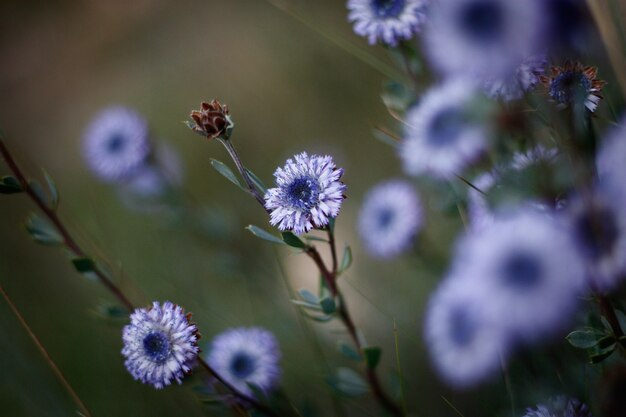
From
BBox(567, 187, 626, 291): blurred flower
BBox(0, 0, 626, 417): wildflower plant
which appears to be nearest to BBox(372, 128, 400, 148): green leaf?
BBox(0, 0, 626, 417): wildflower plant

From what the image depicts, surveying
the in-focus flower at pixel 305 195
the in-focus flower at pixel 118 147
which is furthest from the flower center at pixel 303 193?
the in-focus flower at pixel 118 147

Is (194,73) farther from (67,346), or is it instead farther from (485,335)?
(485,335)

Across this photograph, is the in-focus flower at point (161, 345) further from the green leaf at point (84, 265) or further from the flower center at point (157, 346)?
the green leaf at point (84, 265)

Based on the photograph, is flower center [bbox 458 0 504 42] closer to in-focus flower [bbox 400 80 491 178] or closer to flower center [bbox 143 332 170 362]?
in-focus flower [bbox 400 80 491 178]

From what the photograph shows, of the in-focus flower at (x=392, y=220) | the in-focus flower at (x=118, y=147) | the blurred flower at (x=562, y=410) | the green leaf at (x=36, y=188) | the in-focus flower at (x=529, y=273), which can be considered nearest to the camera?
the in-focus flower at (x=529, y=273)

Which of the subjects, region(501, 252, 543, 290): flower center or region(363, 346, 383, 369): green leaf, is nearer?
region(501, 252, 543, 290): flower center
